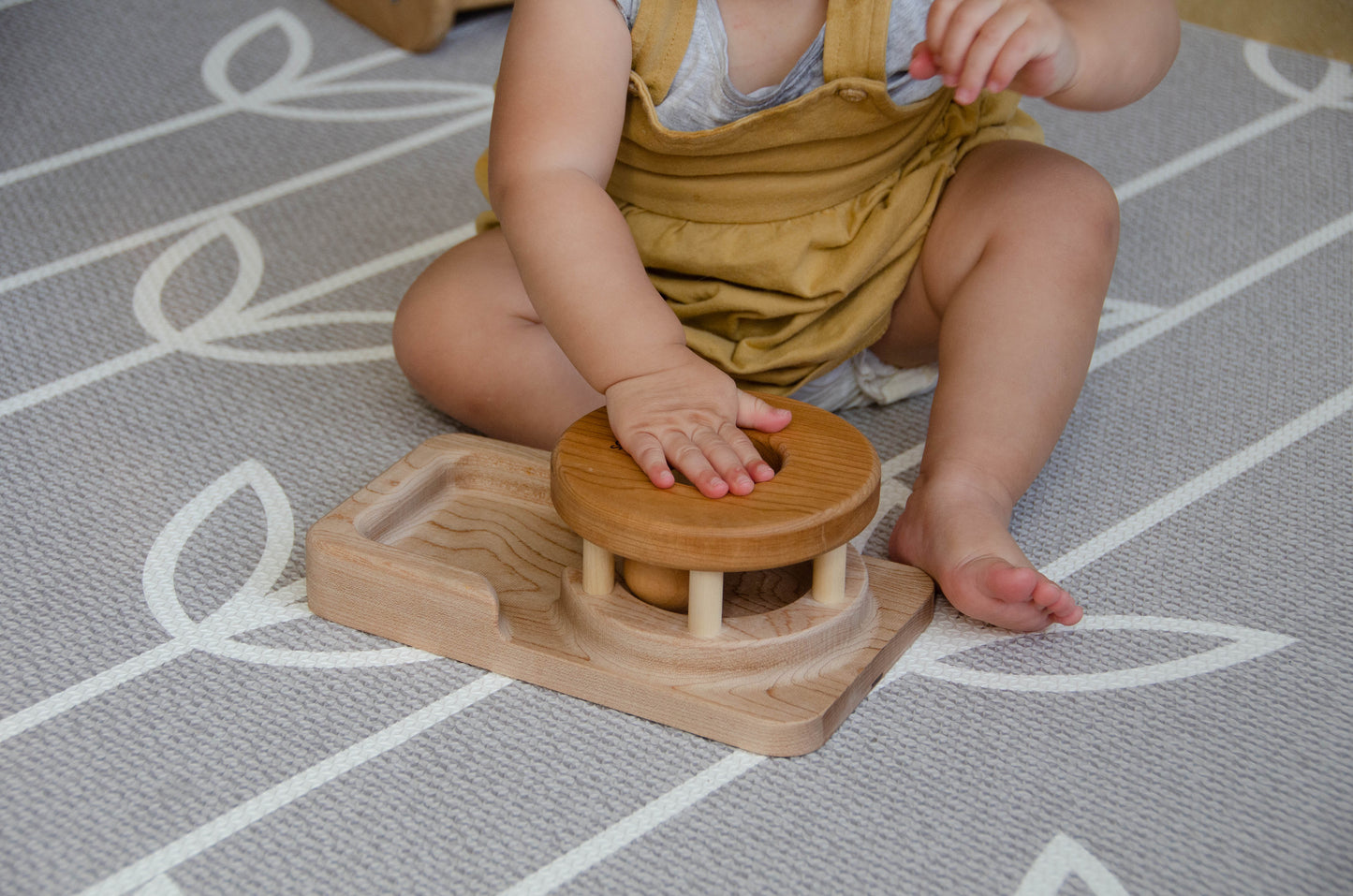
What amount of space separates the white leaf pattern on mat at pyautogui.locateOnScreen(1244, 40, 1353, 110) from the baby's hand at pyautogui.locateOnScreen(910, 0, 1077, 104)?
59cm

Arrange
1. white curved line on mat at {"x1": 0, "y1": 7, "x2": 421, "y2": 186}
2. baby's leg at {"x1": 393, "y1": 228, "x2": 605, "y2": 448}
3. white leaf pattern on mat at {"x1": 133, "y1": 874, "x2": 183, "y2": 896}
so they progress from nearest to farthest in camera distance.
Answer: white leaf pattern on mat at {"x1": 133, "y1": 874, "x2": 183, "y2": 896} < baby's leg at {"x1": 393, "y1": 228, "x2": 605, "y2": 448} < white curved line on mat at {"x1": 0, "y1": 7, "x2": 421, "y2": 186}

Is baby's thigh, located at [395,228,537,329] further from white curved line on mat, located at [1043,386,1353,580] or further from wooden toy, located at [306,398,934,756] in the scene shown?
white curved line on mat, located at [1043,386,1353,580]

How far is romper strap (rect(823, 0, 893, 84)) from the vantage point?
62 centimetres

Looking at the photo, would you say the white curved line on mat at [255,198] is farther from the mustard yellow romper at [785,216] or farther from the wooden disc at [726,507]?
the wooden disc at [726,507]

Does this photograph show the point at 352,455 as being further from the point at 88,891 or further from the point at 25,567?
the point at 88,891

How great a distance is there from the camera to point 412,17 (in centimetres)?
111

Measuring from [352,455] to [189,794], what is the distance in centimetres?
24

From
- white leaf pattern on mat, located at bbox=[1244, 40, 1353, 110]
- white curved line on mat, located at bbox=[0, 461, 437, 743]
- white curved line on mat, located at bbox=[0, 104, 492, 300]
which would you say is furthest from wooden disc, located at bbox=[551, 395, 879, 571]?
white leaf pattern on mat, located at bbox=[1244, 40, 1353, 110]

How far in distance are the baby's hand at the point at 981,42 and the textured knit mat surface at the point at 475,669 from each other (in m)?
0.21

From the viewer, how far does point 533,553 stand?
0.60 m

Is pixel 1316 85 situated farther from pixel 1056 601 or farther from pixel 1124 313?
pixel 1056 601

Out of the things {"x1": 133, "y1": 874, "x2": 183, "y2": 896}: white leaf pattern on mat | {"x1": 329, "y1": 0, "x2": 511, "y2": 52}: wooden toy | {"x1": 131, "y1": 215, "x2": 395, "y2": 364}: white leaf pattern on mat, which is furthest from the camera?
{"x1": 329, "y1": 0, "x2": 511, "y2": 52}: wooden toy

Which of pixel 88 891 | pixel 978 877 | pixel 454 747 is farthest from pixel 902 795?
pixel 88 891

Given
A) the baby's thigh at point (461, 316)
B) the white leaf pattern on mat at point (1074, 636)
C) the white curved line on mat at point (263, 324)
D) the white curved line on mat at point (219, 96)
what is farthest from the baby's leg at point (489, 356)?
the white curved line on mat at point (219, 96)
